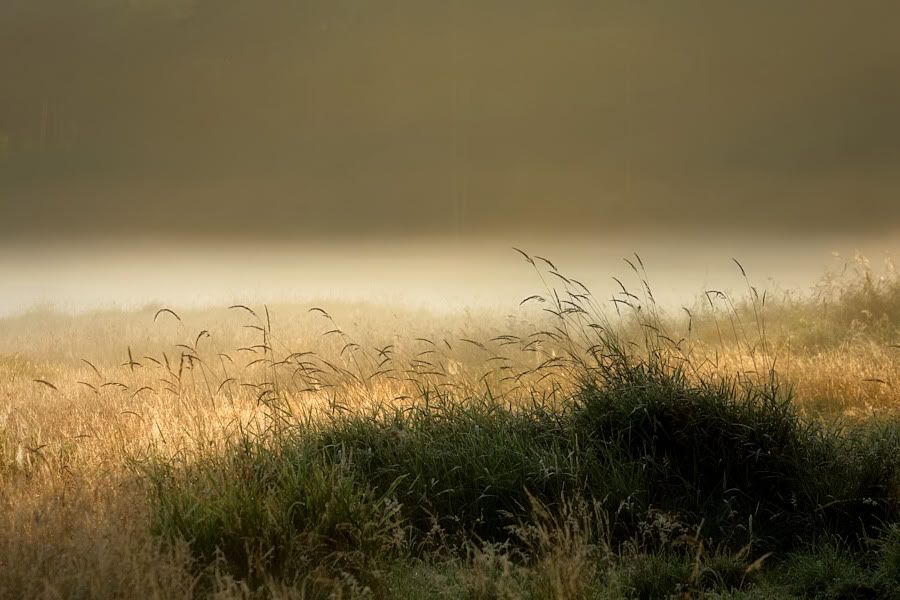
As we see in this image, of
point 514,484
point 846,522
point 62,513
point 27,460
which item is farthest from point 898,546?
point 27,460

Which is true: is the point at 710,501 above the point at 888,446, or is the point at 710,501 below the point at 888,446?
below

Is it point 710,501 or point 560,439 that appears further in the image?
point 560,439

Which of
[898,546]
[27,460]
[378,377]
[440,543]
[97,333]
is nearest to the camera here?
[898,546]

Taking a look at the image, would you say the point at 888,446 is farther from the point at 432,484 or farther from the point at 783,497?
the point at 432,484

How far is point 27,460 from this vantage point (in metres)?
6.25

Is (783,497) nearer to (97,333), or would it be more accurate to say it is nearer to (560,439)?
(560,439)

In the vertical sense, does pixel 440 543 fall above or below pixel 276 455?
below

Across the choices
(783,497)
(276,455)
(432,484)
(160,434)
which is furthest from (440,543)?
(160,434)

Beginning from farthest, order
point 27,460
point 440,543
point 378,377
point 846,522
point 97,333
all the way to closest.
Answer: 1. point 97,333
2. point 378,377
3. point 27,460
4. point 846,522
5. point 440,543

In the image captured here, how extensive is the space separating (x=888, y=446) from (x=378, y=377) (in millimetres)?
6018

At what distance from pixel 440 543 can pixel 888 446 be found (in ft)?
10.5

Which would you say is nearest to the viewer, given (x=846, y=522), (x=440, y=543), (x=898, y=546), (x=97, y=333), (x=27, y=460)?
(x=898, y=546)

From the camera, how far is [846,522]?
16.1ft

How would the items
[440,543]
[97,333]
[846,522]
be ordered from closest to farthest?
[440,543]
[846,522]
[97,333]
